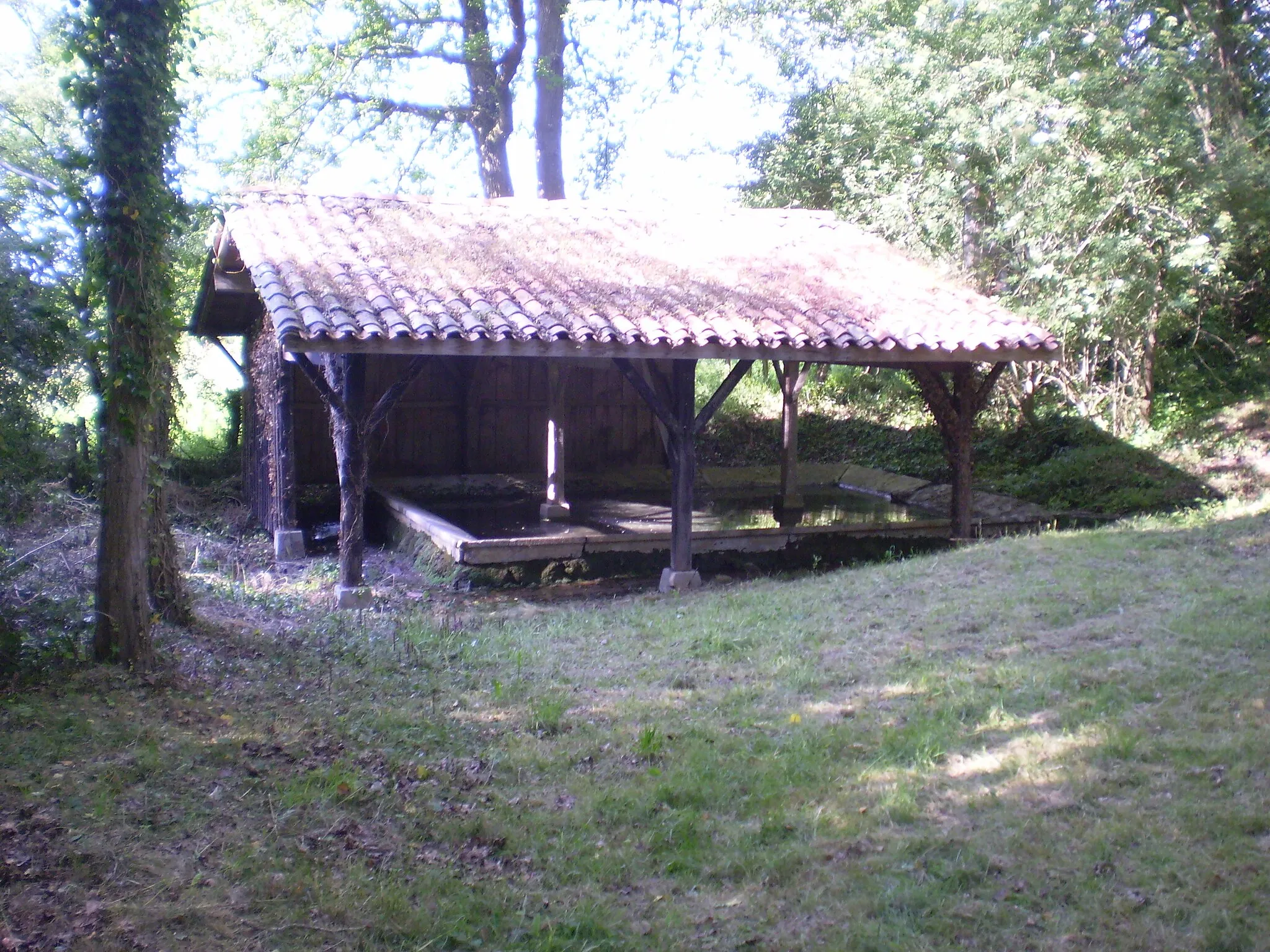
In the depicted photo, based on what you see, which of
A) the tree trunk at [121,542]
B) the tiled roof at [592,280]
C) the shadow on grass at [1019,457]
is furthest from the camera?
the shadow on grass at [1019,457]

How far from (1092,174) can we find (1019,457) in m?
4.11

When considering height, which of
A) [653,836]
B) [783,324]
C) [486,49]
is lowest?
[653,836]

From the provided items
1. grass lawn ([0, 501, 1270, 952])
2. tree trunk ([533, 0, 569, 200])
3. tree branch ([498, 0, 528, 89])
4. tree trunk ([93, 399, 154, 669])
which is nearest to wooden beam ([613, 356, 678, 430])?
grass lawn ([0, 501, 1270, 952])

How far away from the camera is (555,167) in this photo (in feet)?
64.5

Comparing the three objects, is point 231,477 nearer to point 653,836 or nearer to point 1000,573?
point 1000,573

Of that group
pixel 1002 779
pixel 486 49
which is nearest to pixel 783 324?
pixel 1002 779

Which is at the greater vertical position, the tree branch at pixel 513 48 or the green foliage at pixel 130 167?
the tree branch at pixel 513 48

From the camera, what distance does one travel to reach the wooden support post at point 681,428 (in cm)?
877

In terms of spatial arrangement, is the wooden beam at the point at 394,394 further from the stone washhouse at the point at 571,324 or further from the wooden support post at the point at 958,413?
the wooden support post at the point at 958,413

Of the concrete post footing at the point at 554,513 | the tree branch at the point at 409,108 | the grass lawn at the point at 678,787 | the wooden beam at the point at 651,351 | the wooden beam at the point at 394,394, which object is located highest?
the tree branch at the point at 409,108

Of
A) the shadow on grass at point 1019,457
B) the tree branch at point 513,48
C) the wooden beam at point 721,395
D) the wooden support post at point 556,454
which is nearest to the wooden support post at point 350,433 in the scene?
the wooden beam at point 721,395

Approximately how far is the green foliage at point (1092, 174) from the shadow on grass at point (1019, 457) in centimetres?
65

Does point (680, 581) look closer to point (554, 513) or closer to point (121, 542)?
point (554, 513)

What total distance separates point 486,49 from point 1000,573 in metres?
16.8
